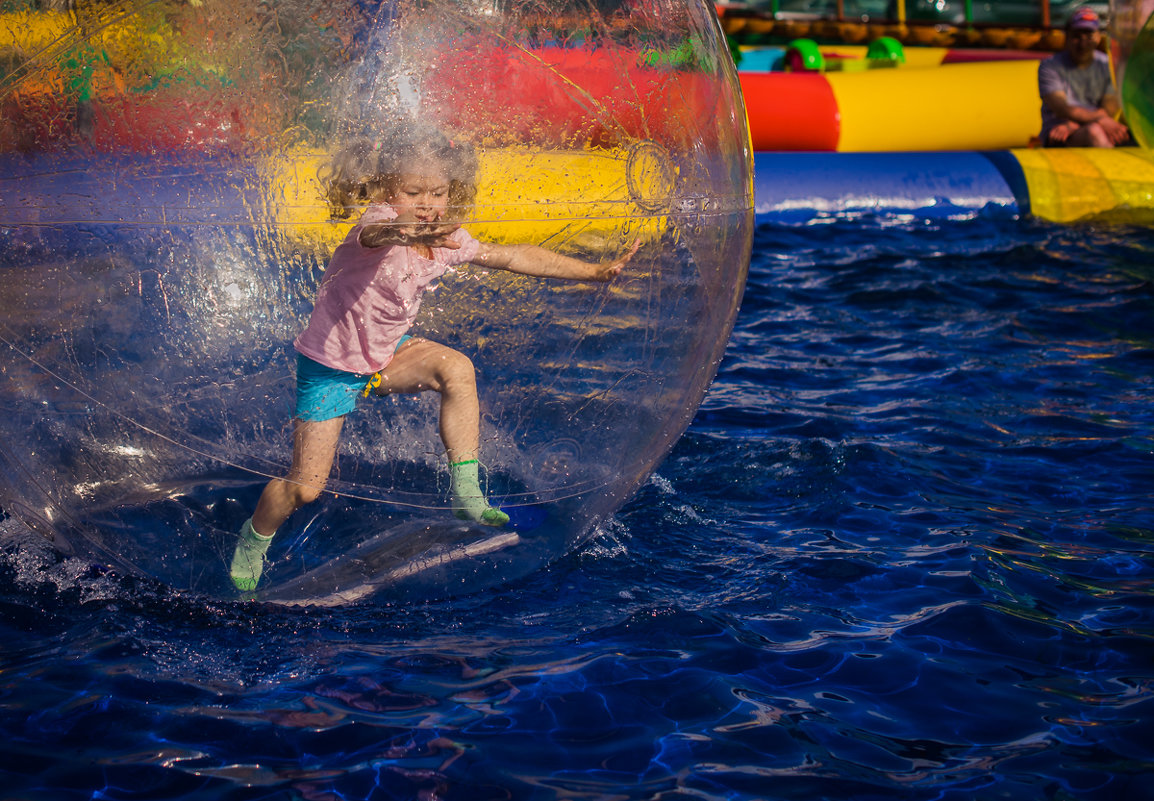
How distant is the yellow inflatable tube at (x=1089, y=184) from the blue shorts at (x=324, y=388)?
639cm

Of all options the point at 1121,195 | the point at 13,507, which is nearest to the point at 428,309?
the point at 13,507

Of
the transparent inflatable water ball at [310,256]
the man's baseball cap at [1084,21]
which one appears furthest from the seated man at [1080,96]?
the transparent inflatable water ball at [310,256]

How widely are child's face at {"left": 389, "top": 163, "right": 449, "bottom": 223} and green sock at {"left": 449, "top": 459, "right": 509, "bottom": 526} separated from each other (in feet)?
1.63

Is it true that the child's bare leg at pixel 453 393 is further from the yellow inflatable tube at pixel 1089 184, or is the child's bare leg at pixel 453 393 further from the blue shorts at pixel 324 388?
the yellow inflatable tube at pixel 1089 184

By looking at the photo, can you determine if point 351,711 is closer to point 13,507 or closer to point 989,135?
point 13,507

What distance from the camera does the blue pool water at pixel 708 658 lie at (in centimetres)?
190

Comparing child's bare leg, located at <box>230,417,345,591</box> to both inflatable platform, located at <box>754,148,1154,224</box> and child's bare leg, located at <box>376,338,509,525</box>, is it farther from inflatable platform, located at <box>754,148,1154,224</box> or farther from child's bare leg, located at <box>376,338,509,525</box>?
inflatable platform, located at <box>754,148,1154,224</box>

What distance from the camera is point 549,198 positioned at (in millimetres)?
2068

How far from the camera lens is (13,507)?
2.43 meters

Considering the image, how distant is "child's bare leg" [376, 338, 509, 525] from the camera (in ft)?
6.83

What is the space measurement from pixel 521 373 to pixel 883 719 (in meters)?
0.96

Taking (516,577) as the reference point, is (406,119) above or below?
above

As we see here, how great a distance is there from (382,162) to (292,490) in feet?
2.22

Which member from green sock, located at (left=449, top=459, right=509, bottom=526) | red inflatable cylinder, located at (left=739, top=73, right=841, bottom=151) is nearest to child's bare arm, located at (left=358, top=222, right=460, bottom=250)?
green sock, located at (left=449, top=459, right=509, bottom=526)
